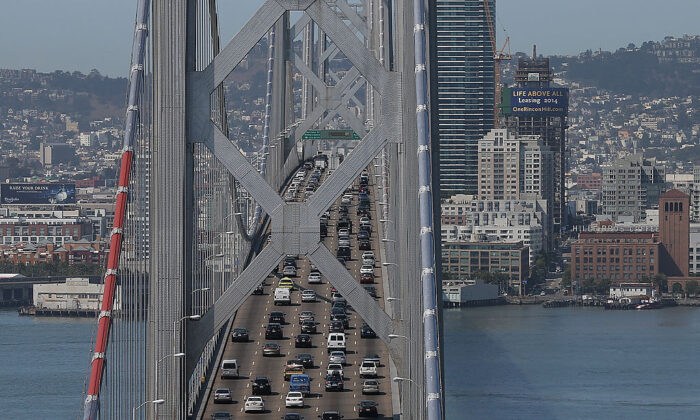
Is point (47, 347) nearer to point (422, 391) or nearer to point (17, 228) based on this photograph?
point (422, 391)

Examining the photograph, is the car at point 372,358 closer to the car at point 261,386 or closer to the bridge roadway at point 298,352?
the bridge roadway at point 298,352

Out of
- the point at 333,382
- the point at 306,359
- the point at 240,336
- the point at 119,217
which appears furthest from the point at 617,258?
the point at 119,217

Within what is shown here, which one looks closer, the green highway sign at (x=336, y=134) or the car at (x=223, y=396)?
the car at (x=223, y=396)

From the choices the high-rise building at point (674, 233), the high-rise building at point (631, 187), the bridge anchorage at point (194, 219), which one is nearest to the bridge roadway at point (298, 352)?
the bridge anchorage at point (194, 219)

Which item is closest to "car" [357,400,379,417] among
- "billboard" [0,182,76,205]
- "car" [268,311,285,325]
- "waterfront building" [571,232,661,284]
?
"car" [268,311,285,325]

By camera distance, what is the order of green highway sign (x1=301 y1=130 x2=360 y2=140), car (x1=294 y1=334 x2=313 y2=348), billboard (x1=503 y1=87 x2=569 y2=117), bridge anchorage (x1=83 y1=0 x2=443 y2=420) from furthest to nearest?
billboard (x1=503 y1=87 x2=569 y2=117) → green highway sign (x1=301 y1=130 x2=360 y2=140) → car (x1=294 y1=334 x2=313 y2=348) → bridge anchorage (x1=83 y1=0 x2=443 y2=420)

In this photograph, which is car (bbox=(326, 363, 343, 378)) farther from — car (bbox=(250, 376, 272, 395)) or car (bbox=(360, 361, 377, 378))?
car (bbox=(250, 376, 272, 395))

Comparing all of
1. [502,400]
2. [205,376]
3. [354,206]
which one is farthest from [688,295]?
[205,376]
